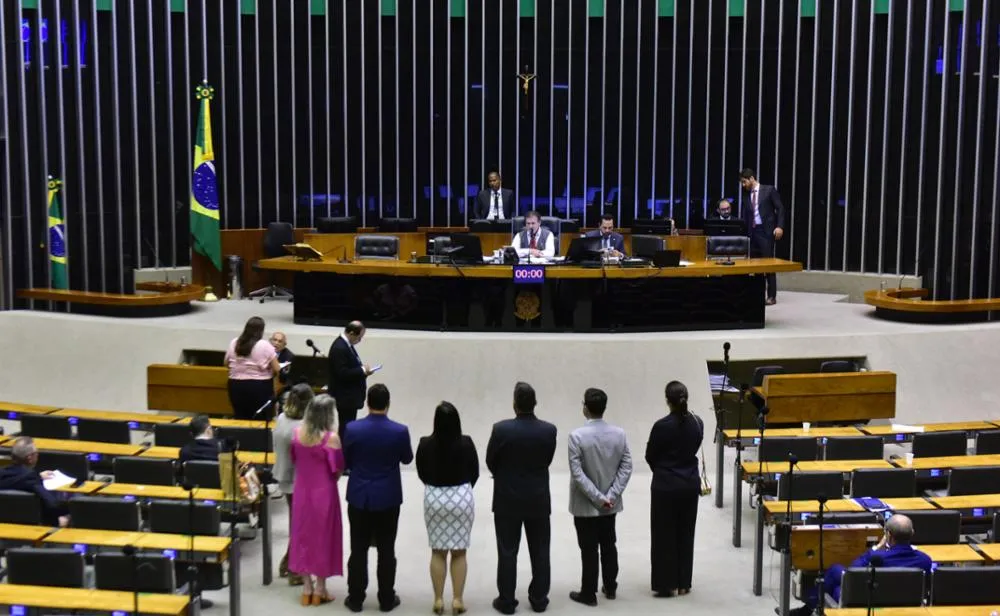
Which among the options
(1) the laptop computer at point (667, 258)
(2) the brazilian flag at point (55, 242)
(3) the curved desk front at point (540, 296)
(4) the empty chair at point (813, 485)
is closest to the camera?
(4) the empty chair at point (813, 485)

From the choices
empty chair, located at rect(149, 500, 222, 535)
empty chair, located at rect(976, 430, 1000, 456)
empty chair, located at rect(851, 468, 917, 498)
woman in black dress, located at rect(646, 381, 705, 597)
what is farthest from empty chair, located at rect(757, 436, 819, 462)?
empty chair, located at rect(149, 500, 222, 535)

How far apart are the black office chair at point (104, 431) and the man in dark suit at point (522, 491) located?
341 centimetres

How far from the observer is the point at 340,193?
52.5ft

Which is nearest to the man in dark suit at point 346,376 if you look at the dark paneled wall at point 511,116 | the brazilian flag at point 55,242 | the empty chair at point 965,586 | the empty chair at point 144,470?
the empty chair at point 144,470

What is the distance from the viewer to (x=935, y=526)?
21.9 ft

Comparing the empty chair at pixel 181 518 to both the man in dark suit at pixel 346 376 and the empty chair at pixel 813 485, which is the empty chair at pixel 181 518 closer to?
the man in dark suit at pixel 346 376

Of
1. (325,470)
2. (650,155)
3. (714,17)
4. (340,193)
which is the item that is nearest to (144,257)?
(340,193)

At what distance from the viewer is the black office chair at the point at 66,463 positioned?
783 centimetres

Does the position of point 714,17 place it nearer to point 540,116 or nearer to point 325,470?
point 540,116

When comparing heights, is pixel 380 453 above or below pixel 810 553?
above

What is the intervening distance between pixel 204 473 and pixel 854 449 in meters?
4.26

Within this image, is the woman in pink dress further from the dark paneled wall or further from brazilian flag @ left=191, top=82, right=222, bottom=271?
the dark paneled wall

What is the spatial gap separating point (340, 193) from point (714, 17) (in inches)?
206

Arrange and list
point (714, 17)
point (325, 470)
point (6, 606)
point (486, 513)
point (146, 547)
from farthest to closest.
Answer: point (714, 17) < point (486, 513) < point (325, 470) < point (146, 547) < point (6, 606)
